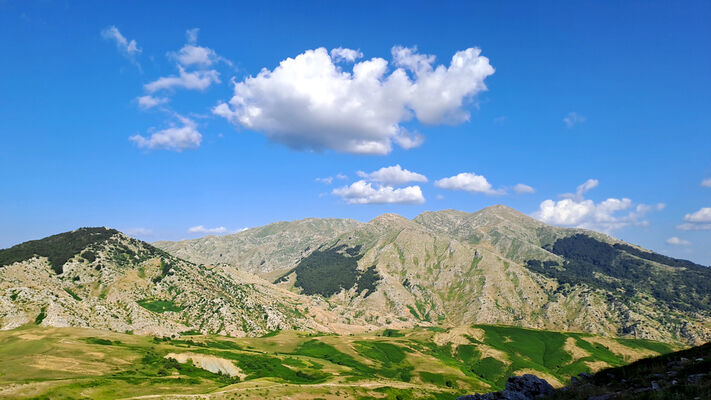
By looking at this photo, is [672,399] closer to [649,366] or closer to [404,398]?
[649,366]

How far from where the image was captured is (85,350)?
192250 millimetres

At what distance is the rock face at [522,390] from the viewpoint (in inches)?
1233

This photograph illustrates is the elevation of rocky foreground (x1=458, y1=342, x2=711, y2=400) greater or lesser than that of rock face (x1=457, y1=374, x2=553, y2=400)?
greater

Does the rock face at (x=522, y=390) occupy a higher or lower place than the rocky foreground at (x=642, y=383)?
lower

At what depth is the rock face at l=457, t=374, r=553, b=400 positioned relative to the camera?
3131 cm

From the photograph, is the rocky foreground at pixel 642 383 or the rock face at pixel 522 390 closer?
the rocky foreground at pixel 642 383

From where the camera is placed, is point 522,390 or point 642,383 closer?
point 642,383

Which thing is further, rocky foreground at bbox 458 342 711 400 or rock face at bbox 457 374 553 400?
rock face at bbox 457 374 553 400

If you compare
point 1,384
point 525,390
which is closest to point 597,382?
point 525,390

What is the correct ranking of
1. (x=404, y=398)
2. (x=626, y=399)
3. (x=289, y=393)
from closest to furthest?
(x=626, y=399), (x=289, y=393), (x=404, y=398)

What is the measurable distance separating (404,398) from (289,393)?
6180 centimetres

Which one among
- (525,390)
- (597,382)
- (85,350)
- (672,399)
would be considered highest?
(672,399)

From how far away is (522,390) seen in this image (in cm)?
3297

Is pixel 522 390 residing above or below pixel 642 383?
below
